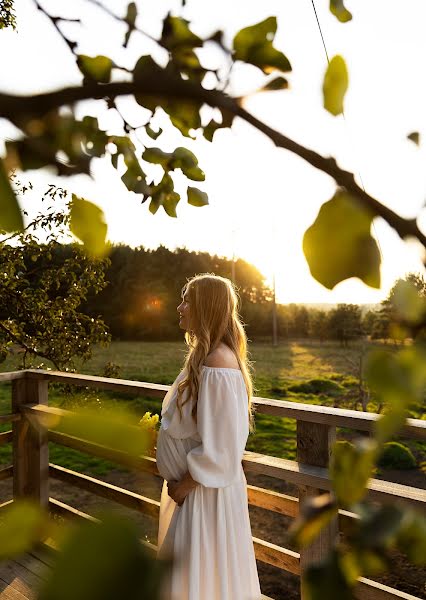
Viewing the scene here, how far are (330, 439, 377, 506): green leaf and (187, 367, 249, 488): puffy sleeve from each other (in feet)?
6.05

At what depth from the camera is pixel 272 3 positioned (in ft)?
1.47

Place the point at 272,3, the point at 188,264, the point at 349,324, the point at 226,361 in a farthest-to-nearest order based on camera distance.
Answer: the point at 188,264 < the point at 349,324 < the point at 226,361 < the point at 272,3

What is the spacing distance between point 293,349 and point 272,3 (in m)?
24.9

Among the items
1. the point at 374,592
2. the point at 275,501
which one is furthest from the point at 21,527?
the point at 275,501

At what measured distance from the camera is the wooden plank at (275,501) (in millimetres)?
2162

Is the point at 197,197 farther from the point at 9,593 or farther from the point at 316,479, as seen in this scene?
the point at 9,593

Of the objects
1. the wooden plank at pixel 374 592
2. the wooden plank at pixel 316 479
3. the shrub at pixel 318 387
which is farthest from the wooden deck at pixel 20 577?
the shrub at pixel 318 387

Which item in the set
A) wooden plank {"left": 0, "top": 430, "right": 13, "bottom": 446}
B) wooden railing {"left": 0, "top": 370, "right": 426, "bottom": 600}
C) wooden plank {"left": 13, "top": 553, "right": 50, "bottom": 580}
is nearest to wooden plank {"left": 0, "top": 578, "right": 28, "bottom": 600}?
wooden plank {"left": 13, "top": 553, "right": 50, "bottom": 580}

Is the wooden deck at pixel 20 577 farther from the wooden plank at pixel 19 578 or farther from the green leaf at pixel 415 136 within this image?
the green leaf at pixel 415 136

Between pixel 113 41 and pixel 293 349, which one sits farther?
pixel 293 349

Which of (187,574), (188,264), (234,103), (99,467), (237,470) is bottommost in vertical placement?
(99,467)

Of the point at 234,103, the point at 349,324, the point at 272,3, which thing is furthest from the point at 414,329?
the point at 349,324

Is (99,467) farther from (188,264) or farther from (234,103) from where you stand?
(188,264)

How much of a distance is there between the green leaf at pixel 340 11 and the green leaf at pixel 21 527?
411mm
